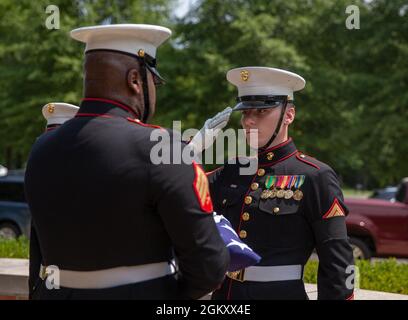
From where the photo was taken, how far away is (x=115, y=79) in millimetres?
2512

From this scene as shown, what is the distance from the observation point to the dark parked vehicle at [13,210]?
52.5 feet

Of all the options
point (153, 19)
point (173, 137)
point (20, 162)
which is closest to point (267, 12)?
point (153, 19)

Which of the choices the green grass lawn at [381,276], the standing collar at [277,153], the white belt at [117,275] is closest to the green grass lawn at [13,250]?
the green grass lawn at [381,276]

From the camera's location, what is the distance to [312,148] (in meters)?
22.6

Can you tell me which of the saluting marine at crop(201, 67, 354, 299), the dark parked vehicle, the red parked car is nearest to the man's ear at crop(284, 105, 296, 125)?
the saluting marine at crop(201, 67, 354, 299)

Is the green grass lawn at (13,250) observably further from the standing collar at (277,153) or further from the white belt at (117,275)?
the white belt at (117,275)

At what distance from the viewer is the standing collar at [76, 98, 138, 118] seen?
2.50 metres

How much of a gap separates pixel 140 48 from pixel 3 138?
893 inches

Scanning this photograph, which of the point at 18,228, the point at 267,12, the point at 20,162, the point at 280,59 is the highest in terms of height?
the point at 267,12

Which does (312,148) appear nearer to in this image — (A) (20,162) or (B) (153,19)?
(B) (153,19)

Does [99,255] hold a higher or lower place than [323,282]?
higher

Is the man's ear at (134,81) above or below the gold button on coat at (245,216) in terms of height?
above

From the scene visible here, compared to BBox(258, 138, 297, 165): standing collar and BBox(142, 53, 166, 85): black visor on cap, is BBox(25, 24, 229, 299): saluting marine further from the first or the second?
BBox(258, 138, 297, 165): standing collar

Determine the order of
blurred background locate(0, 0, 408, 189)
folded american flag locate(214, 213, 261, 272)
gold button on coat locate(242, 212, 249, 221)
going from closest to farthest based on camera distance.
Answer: folded american flag locate(214, 213, 261, 272) → gold button on coat locate(242, 212, 249, 221) → blurred background locate(0, 0, 408, 189)
